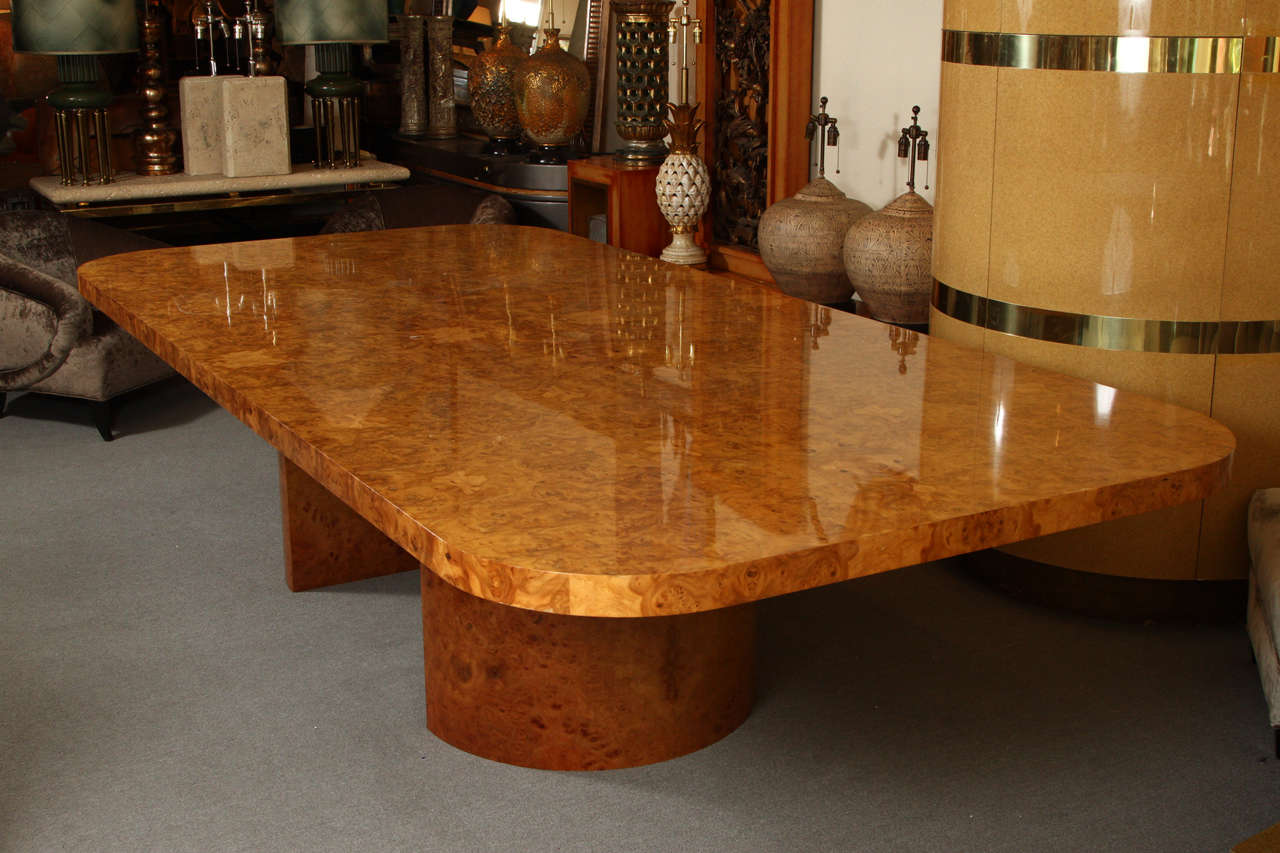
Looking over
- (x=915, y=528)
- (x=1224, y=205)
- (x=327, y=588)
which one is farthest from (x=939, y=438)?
(x=327, y=588)

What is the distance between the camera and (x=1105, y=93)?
252 centimetres

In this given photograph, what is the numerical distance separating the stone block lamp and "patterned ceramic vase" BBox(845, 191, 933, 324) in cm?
244

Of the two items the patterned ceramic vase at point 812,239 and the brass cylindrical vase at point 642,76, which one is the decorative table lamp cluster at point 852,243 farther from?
the brass cylindrical vase at point 642,76

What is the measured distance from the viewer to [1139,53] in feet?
8.12

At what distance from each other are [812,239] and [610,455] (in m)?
2.08

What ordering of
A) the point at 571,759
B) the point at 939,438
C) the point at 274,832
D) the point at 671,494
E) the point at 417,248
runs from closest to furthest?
the point at 671,494, the point at 939,438, the point at 274,832, the point at 571,759, the point at 417,248

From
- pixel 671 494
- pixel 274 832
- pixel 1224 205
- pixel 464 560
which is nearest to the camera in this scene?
pixel 464 560

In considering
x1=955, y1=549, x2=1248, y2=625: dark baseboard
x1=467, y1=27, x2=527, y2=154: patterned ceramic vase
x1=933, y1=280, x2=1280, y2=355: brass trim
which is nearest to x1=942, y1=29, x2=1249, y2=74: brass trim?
x1=933, y1=280, x2=1280, y2=355: brass trim

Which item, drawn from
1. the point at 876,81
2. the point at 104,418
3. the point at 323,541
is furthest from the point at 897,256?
→ the point at 104,418

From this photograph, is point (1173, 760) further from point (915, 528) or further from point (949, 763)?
point (915, 528)

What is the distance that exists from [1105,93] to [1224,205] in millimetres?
298

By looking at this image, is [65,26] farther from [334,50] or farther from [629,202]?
[629,202]

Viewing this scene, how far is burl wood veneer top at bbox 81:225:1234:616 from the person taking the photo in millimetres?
1583

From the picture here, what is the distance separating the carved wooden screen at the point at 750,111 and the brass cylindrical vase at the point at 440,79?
1483 millimetres
